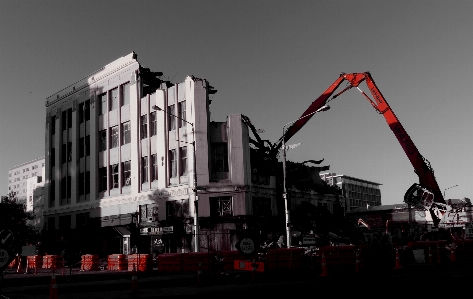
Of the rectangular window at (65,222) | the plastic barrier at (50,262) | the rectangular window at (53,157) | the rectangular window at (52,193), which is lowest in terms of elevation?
the plastic barrier at (50,262)

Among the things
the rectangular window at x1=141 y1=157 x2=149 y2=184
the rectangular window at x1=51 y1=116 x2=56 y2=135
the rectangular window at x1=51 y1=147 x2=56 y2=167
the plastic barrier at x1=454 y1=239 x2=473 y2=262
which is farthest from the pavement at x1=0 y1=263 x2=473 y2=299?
the rectangular window at x1=51 y1=116 x2=56 y2=135

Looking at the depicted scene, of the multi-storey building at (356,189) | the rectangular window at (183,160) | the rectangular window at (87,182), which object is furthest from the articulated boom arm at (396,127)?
the multi-storey building at (356,189)

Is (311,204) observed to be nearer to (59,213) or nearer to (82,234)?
(82,234)

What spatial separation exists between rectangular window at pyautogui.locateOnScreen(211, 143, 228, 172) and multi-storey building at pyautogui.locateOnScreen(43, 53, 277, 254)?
0.26 feet

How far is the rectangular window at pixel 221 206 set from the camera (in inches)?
1502

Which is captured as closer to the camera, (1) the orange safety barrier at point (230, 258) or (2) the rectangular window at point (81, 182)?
(1) the orange safety barrier at point (230, 258)

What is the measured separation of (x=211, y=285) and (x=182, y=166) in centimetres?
2217

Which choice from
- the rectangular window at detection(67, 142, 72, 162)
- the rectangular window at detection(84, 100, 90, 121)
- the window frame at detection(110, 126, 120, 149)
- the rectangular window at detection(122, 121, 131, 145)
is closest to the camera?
the rectangular window at detection(122, 121, 131, 145)

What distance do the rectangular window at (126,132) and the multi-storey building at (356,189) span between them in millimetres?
93086

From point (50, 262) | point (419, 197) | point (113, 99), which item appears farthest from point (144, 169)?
point (419, 197)

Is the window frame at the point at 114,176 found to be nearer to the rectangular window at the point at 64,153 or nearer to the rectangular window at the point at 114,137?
the rectangular window at the point at 114,137

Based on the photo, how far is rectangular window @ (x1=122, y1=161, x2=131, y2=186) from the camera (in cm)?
4459

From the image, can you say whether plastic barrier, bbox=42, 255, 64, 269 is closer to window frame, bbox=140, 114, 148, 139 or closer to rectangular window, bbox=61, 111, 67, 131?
window frame, bbox=140, 114, 148, 139

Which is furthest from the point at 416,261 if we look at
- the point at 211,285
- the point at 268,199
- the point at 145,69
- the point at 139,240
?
the point at 145,69
